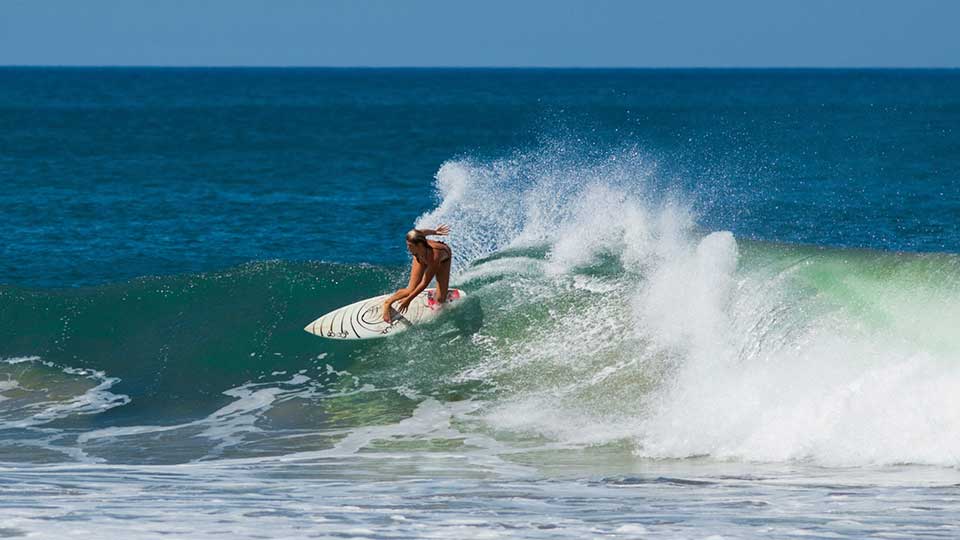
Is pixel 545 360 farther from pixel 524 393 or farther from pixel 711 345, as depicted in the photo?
pixel 711 345

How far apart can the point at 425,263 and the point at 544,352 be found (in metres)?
1.74

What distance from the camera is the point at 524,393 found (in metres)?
12.8

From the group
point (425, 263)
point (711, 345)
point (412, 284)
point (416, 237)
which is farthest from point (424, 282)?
point (711, 345)

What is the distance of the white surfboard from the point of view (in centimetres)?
1472

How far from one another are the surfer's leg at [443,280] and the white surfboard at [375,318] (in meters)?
0.12

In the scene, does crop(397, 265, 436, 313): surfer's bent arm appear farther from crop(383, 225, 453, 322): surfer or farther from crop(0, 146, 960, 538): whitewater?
crop(0, 146, 960, 538): whitewater

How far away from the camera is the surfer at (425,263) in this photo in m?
13.4

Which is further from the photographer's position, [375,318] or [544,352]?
[375,318]

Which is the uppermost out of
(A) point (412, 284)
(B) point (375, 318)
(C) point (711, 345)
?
(A) point (412, 284)

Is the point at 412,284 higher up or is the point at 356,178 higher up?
the point at 356,178

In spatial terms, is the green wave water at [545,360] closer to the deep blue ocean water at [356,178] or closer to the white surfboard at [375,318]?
the white surfboard at [375,318]

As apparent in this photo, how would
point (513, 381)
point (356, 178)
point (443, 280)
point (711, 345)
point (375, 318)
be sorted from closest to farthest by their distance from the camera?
1. point (711, 345)
2. point (513, 381)
3. point (443, 280)
4. point (375, 318)
5. point (356, 178)

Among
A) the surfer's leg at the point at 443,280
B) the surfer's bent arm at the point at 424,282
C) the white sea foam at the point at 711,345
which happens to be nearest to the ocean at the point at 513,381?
the white sea foam at the point at 711,345

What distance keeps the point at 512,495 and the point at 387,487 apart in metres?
1.06
